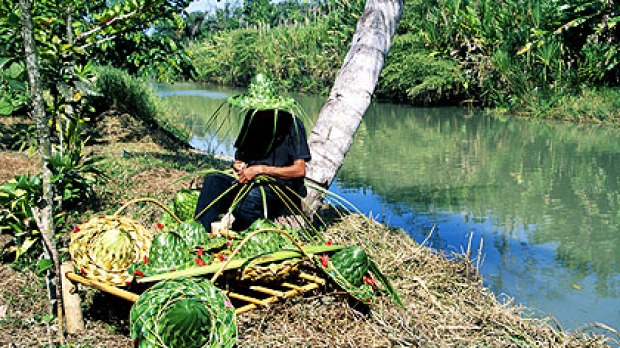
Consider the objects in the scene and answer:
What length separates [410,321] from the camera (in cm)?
312

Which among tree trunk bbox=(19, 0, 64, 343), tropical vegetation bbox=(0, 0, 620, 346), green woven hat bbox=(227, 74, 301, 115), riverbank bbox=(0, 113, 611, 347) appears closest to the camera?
tree trunk bbox=(19, 0, 64, 343)

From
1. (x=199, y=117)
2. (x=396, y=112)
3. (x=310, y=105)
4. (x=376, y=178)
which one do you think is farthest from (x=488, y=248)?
(x=310, y=105)

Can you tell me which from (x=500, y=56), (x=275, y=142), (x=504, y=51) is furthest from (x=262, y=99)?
(x=504, y=51)

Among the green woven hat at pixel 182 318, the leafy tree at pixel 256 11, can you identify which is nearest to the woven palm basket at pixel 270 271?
the green woven hat at pixel 182 318

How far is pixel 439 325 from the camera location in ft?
10.3

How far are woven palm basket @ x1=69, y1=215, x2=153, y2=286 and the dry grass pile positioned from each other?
1.96 feet

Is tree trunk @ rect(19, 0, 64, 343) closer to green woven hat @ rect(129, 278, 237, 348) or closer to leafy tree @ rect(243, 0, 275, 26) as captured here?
green woven hat @ rect(129, 278, 237, 348)

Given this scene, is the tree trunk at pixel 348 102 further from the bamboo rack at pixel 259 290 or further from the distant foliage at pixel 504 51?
the distant foliage at pixel 504 51

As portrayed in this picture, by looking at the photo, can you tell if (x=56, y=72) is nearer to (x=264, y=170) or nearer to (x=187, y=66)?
(x=264, y=170)

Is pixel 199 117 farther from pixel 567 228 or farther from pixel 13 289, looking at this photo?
pixel 13 289

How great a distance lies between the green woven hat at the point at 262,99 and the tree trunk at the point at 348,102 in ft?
3.33

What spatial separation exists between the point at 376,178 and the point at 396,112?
1026cm

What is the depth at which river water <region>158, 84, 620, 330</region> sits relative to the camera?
4.56 metres

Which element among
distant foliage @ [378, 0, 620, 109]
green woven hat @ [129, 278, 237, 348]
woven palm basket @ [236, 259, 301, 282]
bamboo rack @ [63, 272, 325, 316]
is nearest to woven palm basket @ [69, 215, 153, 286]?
bamboo rack @ [63, 272, 325, 316]
